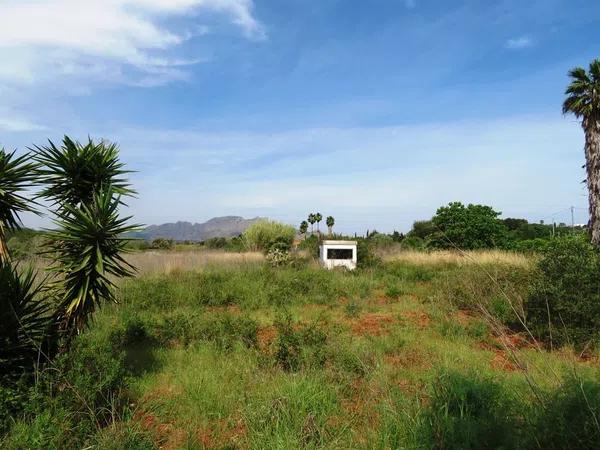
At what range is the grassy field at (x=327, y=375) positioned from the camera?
10.9 ft

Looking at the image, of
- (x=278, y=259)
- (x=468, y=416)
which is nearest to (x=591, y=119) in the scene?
(x=278, y=259)

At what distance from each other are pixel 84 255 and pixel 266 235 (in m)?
20.8

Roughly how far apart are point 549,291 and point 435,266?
422 inches

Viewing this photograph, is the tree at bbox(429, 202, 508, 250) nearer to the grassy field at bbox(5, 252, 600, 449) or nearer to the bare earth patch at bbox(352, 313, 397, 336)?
the grassy field at bbox(5, 252, 600, 449)

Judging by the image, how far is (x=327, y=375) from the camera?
493 centimetres

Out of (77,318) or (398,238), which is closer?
(77,318)

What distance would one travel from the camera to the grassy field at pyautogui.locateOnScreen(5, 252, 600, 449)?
3311 mm

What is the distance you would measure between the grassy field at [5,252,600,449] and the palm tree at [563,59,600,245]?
658 centimetres

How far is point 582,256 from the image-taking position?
7801 millimetres

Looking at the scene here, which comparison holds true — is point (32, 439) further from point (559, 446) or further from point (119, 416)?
point (559, 446)

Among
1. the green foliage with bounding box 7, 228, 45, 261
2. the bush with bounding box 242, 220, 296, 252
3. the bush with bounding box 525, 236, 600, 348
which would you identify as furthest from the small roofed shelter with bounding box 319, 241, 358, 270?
the green foliage with bounding box 7, 228, 45, 261

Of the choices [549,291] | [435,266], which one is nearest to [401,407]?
[549,291]

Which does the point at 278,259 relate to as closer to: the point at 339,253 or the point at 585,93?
the point at 339,253

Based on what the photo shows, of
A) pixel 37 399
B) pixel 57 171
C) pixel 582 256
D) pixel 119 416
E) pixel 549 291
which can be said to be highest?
pixel 57 171
